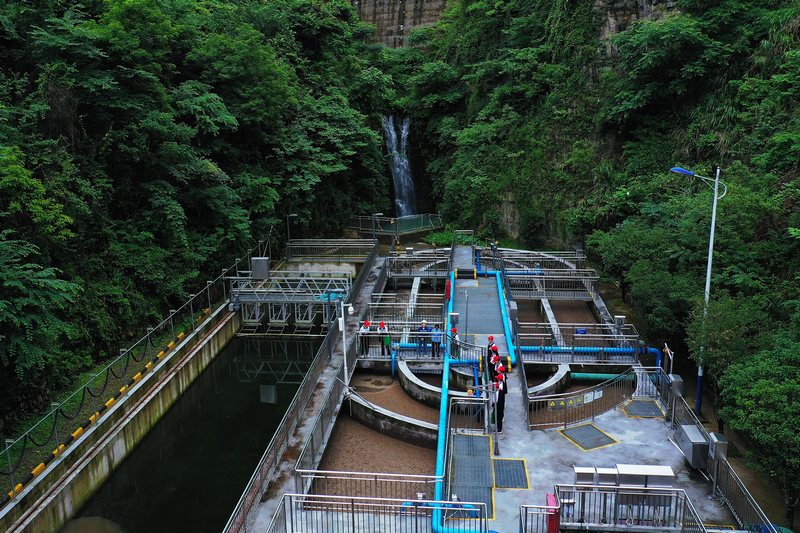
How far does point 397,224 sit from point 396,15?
30.3 metres

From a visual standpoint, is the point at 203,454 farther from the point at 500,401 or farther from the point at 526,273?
the point at 526,273

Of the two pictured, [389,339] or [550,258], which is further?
[550,258]

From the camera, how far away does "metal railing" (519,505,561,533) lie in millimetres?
10781

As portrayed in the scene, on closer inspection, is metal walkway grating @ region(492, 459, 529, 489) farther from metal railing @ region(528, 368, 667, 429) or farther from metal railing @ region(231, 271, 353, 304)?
metal railing @ region(231, 271, 353, 304)

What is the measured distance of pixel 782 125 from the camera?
71.1 feet

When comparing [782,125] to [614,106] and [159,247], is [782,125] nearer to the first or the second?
[614,106]

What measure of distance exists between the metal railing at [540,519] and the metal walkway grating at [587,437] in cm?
340

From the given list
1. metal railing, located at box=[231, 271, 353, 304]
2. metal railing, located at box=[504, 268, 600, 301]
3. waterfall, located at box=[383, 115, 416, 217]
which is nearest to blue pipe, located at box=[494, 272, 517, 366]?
metal railing, located at box=[504, 268, 600, 301]

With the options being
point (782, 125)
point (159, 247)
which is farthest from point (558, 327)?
point (159, 247)

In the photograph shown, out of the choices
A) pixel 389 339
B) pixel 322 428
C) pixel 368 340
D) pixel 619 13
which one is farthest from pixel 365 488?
pixel 619 13

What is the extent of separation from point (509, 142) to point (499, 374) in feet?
81.3

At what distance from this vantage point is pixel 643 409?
16000mm

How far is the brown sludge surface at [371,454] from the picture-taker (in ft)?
52.4

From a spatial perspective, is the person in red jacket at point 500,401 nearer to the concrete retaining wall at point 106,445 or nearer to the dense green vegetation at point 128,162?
the concrete retaining wall at point 106,445
